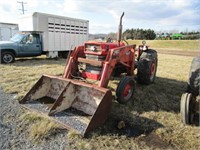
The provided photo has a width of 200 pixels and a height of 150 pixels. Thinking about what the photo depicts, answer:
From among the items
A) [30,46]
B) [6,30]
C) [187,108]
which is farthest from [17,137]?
[6,30]

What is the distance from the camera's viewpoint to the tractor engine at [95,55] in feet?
14.7

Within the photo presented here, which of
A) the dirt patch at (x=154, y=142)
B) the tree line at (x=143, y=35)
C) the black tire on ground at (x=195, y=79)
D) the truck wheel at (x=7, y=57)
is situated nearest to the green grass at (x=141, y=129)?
the dirt patch at (x=154, y=142)

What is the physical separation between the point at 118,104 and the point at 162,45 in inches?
1129

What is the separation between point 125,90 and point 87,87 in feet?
3.10

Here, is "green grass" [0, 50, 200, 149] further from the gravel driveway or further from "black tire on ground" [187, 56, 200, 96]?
"black tire on ground" [187, 56, 200, 96]

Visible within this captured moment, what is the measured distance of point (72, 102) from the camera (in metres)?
4.05

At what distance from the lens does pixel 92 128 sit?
10.7 feet

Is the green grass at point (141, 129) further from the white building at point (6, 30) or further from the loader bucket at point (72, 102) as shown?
the white building at point (6, 30)

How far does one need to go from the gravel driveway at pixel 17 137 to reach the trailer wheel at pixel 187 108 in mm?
2042

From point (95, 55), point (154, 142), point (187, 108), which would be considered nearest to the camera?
point (154, 142)

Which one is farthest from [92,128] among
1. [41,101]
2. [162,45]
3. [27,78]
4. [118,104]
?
[162,45]

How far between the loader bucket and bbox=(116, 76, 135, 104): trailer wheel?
55cm

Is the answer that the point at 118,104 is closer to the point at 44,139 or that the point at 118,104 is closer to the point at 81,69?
the point at 81,69

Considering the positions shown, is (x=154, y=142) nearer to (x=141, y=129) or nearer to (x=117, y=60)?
(x=141, y=129)
